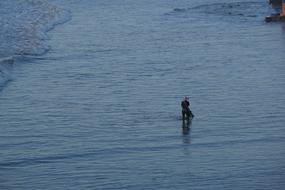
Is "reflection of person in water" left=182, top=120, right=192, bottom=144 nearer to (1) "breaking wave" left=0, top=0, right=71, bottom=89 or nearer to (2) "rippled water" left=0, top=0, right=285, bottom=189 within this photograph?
(2) "rippled water" left=0, top=0, right=285, bottom=189

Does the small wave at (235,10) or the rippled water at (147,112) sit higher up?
the small wave at (235,10)

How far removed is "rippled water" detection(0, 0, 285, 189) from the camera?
19.5 meters

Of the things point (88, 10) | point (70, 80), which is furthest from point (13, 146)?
point (88, 10)

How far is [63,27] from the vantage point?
176 ft

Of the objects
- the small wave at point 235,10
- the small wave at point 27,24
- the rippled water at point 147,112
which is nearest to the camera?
the rippled water at point 147,112

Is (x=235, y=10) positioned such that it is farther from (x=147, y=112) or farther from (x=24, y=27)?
(x=147, y=112)

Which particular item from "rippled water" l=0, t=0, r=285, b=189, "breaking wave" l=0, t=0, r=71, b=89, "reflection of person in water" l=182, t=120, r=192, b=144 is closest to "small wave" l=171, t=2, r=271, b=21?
"rippled water" l=0, t=0, r=285, b=189

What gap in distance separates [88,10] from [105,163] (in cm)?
4814

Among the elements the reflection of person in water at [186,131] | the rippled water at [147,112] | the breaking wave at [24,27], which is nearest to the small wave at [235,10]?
the rippled water at [147,112]

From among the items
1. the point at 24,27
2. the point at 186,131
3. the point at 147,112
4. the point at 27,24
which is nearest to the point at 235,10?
the point at 27,24

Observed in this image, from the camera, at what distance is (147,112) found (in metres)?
26.0

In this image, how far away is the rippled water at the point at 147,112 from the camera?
63.9 ft

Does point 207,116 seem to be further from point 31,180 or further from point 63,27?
point 63,27

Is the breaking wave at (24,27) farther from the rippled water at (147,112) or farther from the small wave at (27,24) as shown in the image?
the rippled water at (147,112)
